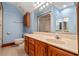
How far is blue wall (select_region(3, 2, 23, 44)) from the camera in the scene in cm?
262

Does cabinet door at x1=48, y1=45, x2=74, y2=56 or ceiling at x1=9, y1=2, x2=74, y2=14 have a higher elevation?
ceiling at x1=9, y1=2, x2=74, y2=14

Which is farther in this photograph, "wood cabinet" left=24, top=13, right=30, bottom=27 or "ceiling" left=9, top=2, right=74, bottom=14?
"wood cabinet" left=24, top=13, right=30, bottom=27

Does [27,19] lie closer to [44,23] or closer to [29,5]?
[29,5]

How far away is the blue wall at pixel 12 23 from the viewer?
103 inches

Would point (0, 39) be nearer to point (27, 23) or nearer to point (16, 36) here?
A: point (16, 36)

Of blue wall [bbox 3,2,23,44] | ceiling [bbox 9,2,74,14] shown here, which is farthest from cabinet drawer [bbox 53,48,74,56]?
blue wall [bbox 3,2,23,44]

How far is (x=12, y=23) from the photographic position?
2.62 metres

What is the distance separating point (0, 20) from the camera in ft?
9.21

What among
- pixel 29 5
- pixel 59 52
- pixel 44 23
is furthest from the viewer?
pixel 29 5

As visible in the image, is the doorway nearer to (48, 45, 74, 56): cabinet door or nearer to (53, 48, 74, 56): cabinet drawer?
(48, 45, 74, 56): cabinet door

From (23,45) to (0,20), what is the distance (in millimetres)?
977

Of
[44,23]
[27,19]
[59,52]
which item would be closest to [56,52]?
[59,52]

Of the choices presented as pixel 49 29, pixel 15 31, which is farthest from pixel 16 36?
pixel 49 29

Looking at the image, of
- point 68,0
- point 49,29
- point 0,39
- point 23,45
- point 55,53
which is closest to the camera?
point 55,53
